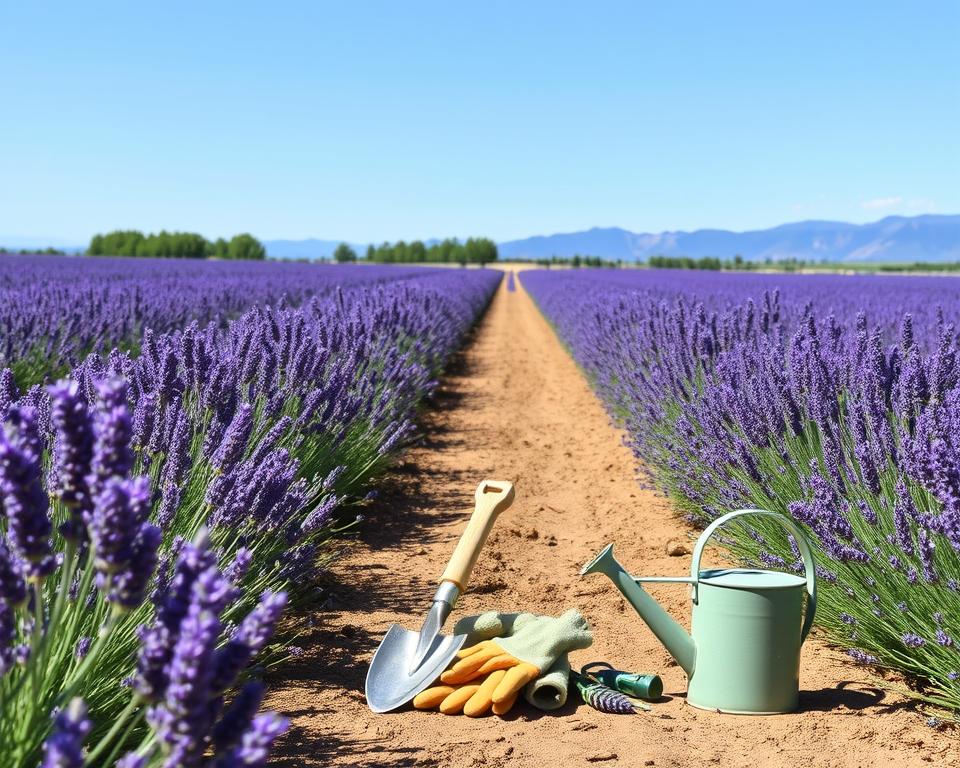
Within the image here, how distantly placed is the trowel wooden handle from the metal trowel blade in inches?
7.6

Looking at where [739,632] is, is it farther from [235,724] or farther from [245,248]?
[245,248]

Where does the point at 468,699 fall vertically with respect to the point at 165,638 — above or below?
below

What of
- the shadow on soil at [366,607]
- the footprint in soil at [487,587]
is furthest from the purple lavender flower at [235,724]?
the footprint in soil at [487,587]

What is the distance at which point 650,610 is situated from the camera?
2.86 m

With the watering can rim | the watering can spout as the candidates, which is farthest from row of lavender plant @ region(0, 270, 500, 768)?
the watering can rim

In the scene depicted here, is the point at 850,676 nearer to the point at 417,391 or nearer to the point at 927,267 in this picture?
the point at 417,391

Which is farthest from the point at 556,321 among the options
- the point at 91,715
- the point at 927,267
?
the point at 927,267

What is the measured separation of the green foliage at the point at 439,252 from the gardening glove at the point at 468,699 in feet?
296

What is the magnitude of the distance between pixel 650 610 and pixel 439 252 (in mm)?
101097

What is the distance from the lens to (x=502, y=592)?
13.1 feet

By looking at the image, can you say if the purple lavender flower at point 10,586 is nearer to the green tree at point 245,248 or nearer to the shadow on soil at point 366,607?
the shadow on soil at point 366,607

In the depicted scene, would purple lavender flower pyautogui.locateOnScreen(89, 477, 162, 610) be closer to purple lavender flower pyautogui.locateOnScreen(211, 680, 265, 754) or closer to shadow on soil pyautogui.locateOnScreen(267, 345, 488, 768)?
purple lavender flower pyautogui.locateOnScreen(211, 680, 265, 754)

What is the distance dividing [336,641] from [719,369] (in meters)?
2.53

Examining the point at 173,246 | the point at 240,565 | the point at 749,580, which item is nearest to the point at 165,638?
the point at 240,565
